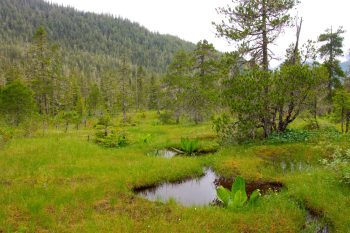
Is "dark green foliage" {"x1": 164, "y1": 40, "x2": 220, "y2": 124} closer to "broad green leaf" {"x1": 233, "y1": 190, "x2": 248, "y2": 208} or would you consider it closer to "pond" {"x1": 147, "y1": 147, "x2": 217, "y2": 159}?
"pond" {"x1": 147, "y1": 147, "x2": 217, "y2": 159}

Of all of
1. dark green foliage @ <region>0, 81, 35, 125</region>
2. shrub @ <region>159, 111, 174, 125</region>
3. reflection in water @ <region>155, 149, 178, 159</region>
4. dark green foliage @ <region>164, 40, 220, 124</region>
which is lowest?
reflection in water @ <region>155, 149, 178, 159</region>

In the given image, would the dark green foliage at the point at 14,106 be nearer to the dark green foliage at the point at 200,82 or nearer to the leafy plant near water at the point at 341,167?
the dark green foliage at the point at 200,82

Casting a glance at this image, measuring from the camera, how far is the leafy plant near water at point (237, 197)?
31.3 feet

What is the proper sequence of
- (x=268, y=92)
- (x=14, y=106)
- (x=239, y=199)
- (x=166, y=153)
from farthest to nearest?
(x=14, y=106) → (x=166, y=153) → (x=268, y=92) → (x=239, y=199)

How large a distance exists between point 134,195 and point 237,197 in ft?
12.0

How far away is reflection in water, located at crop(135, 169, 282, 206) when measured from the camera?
1097 centimetres

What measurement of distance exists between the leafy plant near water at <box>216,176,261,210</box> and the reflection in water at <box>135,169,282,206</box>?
875 millimetres

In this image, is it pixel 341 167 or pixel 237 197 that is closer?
pixel 237 197

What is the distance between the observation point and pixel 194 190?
12.1m

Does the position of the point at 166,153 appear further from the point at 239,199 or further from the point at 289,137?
the point at 239,199

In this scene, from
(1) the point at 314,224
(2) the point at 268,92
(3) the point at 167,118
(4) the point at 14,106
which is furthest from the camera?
(3) the point at 167,118

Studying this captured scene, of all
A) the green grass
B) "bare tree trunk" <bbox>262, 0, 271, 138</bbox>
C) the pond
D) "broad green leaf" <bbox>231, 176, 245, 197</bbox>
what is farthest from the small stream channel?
"bare tree trunk" <bbox>262, 0, 271, 138</bbox>

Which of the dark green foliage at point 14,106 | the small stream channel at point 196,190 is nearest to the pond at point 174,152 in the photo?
the small stream channel at point 196,190

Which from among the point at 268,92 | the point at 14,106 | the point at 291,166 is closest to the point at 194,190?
the point at 291,166
